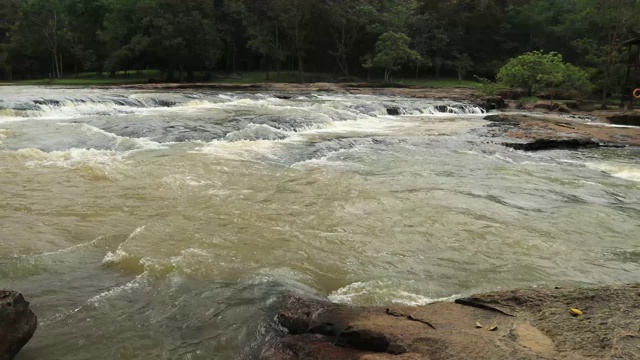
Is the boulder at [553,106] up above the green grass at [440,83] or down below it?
below

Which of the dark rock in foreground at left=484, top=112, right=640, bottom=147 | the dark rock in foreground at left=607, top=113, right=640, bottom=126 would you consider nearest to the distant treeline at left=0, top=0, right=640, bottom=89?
the dark rock in foreground at left=607, top=113, right=640, bottom=126

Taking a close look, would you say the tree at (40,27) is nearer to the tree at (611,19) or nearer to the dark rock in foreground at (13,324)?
the tree at (611,19)

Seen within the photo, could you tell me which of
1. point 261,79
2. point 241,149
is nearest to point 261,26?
point 261,79

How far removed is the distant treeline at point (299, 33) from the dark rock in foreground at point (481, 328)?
35.5 m

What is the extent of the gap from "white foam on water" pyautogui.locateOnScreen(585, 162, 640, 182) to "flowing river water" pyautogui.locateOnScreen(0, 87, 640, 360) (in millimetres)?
71

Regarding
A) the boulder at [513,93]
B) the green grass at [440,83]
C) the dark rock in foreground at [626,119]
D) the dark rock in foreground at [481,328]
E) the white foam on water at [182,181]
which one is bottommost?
the white foam on water at [182,181]

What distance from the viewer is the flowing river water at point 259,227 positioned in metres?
4.43

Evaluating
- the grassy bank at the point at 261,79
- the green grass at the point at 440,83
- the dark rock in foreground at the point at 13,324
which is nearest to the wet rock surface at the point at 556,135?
the dark rock in foreground at the point at 13,324

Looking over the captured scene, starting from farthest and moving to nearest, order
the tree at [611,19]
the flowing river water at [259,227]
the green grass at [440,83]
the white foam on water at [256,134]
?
the green grass at [440,83], the tree at [611,19], the white foam on water at [256,134], the flowing river water at [259,227]

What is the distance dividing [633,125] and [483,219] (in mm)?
16533

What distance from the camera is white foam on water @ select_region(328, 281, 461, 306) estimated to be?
479 cm

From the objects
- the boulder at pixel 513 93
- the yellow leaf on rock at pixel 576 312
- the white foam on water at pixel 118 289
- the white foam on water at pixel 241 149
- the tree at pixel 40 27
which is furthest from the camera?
the tree at pixel 40 27

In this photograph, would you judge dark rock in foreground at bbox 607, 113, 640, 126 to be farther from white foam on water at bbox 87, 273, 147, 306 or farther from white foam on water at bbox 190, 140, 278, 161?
white foam on water at bbox 87, 273, 147, 306

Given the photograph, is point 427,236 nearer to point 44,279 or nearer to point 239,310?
point 239,310
